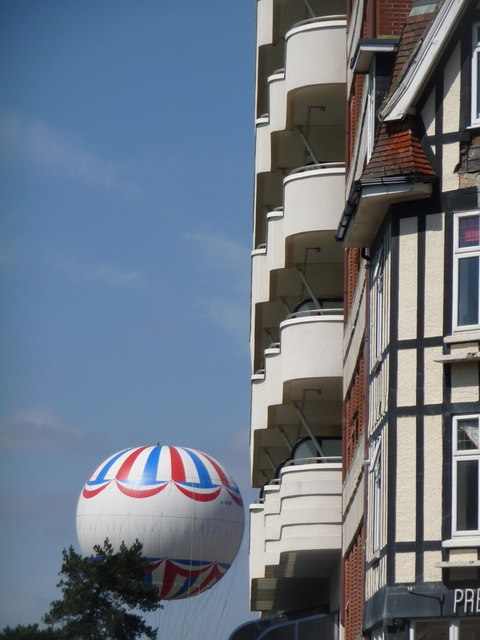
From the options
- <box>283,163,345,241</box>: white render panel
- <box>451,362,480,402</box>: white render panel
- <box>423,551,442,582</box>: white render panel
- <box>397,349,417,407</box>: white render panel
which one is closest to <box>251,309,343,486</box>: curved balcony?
<box>283,163,345,241</box>: white render panel

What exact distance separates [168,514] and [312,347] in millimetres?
37007

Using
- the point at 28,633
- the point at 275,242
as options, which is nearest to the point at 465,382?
the point at 275,242

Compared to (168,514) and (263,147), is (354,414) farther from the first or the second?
(168,514)

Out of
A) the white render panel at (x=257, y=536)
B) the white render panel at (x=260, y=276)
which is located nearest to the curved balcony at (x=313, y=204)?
the white render panel at (x=260, y=276)

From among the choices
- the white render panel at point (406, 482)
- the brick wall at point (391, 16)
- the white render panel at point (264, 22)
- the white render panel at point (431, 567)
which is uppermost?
the white render panel at point (264, 22)

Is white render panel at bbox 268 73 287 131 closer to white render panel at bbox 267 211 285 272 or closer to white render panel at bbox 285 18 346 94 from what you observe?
white render panel at bbox 285 18 346 94

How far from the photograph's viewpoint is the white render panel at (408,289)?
947 inches

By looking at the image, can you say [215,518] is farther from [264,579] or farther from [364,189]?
[364,189]

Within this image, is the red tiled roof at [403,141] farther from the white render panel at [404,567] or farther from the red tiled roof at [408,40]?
the white render panel at [404,567]

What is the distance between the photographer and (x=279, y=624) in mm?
42469

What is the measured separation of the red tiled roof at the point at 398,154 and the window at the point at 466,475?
391 cm

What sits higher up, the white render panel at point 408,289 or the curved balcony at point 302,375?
the curved balcony at point 302,375

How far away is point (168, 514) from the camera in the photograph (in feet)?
231

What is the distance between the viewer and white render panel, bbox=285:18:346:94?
35.3m
